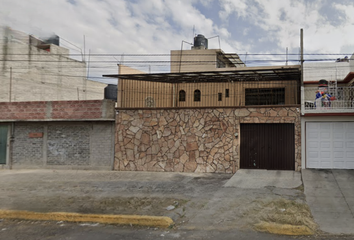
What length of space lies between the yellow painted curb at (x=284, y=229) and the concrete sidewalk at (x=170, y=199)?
4cm

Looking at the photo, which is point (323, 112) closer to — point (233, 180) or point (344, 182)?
point (344, 182)

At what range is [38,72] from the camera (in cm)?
2123

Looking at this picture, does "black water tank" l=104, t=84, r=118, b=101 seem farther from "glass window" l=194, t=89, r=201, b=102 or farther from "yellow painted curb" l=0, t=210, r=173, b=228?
"yellow painted curb" l=0, t=210, r=173, b=228

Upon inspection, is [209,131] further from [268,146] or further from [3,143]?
[3,143]

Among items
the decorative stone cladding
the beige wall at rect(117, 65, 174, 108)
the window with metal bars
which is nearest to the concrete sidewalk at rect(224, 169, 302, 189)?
the decorative stone cladding

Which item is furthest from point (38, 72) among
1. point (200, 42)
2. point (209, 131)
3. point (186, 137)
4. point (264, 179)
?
point (264, 179)

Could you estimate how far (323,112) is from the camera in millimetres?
11555

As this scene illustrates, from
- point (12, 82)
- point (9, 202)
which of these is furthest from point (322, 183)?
point (12, 82)

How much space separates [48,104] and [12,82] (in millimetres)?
7251

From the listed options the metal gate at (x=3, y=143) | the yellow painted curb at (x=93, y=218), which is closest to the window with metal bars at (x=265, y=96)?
the yellow painted curb at (x=93, y=218)

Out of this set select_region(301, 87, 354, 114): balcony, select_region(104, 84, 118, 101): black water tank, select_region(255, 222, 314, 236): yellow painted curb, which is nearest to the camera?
select_region(255, 222, 314, 236): yellow painted curb

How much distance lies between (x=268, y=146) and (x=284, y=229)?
7.24 meters

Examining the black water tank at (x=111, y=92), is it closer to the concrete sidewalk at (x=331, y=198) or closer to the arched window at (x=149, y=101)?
the arched window at (x=149, y=101)

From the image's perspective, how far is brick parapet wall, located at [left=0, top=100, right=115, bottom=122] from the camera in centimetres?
1385
